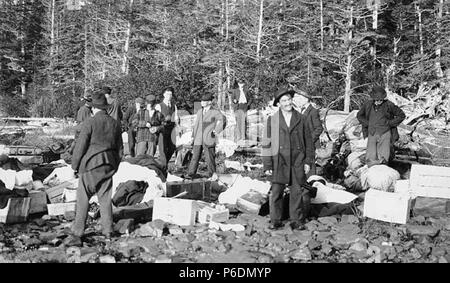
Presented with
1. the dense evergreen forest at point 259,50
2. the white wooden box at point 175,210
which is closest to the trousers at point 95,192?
the white wooden box at point 175,210

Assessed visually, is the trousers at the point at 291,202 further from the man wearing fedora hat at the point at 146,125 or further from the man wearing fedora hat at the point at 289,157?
the man wearing fedora hat at the point at 146,125

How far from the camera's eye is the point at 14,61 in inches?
1752

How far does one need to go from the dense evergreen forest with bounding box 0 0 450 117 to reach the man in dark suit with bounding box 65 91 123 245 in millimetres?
17523

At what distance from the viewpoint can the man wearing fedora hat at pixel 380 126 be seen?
31.2 ft

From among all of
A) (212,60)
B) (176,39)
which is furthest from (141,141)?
(176,39)

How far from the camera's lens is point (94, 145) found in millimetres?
6352

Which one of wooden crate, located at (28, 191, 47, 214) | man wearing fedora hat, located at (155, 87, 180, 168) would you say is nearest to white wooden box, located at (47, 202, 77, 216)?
wooden crate, located at (28, 191, 47, 214)

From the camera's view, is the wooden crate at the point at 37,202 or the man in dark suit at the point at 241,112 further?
the man in dark suit at the point at 241,112

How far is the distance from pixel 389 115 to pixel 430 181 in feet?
6.72

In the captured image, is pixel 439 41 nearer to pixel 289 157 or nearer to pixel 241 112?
pixel 241 112

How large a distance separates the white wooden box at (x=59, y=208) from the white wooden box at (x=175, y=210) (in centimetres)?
133

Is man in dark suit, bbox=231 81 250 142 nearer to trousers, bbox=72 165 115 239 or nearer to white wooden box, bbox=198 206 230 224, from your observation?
white wooden box, bbox=198 206 230 224

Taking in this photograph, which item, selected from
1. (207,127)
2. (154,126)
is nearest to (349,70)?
(154,126)

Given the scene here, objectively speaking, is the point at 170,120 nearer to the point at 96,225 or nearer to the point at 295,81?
the point at 96,225
